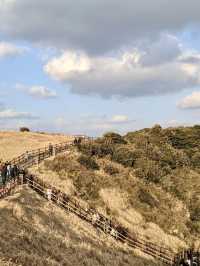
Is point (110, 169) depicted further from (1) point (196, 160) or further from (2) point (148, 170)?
(1) point (196, 160)

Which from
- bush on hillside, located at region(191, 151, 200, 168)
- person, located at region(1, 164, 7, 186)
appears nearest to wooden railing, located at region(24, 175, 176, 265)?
person, located at region(1, 164, 7, 186)

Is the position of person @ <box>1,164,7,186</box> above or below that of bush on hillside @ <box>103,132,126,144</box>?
below

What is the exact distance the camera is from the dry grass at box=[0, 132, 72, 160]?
2388 inches

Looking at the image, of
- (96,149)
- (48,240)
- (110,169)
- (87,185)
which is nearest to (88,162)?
(110,169)

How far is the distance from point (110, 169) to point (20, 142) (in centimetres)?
2120

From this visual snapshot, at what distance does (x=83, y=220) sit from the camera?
127 feet

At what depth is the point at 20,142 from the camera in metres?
69.2

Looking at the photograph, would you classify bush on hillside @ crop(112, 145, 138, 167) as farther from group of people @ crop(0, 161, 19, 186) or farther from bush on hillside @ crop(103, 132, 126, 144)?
group of people @ crop(0, 161, 19, 186)

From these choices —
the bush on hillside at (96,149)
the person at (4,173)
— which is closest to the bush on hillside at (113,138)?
the bush on hillside at (96,149)

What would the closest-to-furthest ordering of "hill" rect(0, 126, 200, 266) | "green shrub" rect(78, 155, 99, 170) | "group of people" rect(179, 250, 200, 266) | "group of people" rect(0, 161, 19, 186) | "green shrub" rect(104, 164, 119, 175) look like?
1. "group of people" rect(0, 161, 19, 186)
2. "hill" rect(0, 126, 200, 266)
3. "group of people" rect(179, 250, 200, 266)
4. "green shrub" rect(78, 155, 99, 170)
5. "green shrub" rect(104, 164, 119, 175)

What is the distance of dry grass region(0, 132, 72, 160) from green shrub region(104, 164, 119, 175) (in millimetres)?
11451

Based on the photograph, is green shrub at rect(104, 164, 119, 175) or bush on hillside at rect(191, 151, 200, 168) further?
bush on hillside at rect(191, 151, 200, 168)

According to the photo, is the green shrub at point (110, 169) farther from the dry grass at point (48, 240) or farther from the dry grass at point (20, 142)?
the dry grass at point (48, 240)

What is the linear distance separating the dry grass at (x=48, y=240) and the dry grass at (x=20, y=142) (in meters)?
20.7
